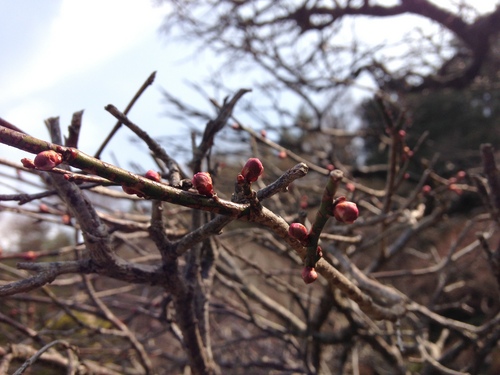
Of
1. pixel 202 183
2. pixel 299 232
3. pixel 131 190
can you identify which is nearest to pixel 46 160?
pixel 131 190

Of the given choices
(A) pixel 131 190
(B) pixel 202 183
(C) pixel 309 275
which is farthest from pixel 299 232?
(A) pixel 131 190

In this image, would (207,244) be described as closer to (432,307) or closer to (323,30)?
(432,307)

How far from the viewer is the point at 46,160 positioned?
2.25 ft

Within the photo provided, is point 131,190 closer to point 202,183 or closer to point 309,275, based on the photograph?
point 202,183

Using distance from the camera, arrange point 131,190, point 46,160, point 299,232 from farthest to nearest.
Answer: point 299,232
point 131,190
point 46,160

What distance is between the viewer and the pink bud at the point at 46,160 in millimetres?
683

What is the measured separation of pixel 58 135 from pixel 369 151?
40.8 ft

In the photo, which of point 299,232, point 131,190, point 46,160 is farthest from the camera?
point 299,232

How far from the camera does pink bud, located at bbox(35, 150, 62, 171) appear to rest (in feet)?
2.24

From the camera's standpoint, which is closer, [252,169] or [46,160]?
[46,160]

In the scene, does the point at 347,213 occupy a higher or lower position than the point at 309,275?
higher

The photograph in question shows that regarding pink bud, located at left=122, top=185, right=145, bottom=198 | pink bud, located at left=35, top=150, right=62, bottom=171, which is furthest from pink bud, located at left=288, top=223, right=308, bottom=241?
pink bud, located at left=35, top=150, right=62, bottom=171

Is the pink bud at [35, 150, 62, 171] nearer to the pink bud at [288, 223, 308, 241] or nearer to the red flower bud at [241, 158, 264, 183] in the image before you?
the red flower bud at [241, 158, 264, 183]

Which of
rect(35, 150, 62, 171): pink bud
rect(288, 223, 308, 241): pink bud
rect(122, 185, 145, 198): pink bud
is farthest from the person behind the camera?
rect(288, 223, 308, 241): pink bud
